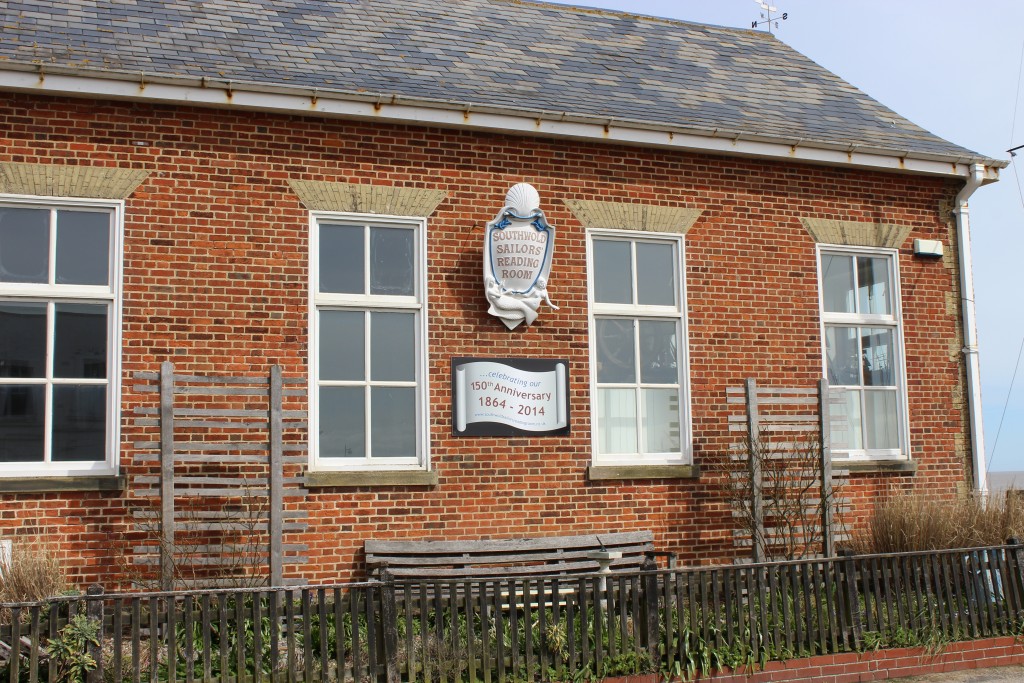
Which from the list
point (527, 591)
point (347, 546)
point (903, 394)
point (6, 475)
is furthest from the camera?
point (903, 394)

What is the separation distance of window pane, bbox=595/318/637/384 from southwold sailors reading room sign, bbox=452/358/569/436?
0.46 meters

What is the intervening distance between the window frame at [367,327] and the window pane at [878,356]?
4.87m

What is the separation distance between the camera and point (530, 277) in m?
9.96

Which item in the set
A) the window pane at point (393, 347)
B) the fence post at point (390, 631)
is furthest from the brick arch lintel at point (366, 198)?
the fence post at point (390, 631)

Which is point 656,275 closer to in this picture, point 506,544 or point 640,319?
point 640,319

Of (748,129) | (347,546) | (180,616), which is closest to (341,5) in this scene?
(748,129)

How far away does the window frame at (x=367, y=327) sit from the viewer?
9.34 m

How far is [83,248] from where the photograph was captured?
29.2 ft

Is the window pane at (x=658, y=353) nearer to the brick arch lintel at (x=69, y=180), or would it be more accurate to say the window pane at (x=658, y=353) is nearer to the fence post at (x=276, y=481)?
the fence post at (x=276, y=481)

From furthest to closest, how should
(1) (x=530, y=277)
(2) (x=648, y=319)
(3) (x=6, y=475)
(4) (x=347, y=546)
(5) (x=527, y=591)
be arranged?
(2) (x=648, y=319) < (1) (x=530, y=277) < (4) (x=347, y=546) < (3) (x=6, y=475) < (5) (x=527, y=591)

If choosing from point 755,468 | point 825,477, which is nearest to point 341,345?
point 755,468

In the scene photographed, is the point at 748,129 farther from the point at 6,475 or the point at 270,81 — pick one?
the point at 6,475

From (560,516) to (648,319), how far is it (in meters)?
2.12

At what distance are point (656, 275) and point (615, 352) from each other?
90 cm
